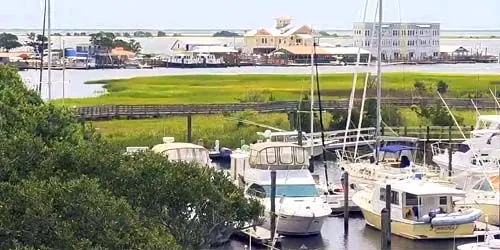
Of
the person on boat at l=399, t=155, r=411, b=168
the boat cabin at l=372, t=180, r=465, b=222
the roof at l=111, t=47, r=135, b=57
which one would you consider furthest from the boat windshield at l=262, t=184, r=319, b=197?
the roof at l=111, t=47, r=135, b=57

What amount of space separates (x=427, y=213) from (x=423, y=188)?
84 cm

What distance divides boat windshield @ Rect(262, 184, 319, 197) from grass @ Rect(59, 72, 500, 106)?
27.6 meters

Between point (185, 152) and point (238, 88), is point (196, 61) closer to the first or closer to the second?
point (238, 88)

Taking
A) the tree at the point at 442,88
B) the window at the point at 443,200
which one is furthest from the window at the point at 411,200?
the tree at the point at 442,88

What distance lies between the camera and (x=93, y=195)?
1684 centimetres

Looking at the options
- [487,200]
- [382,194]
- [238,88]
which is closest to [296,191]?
[382,194]

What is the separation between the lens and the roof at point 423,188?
34.3 m

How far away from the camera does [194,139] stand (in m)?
54.8

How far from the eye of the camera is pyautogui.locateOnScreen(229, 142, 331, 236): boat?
113 ft

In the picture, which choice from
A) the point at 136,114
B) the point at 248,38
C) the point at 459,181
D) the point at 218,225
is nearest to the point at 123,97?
the point at 136,114

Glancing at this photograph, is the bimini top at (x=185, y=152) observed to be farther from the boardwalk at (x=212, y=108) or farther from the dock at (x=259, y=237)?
the boardwalk at (x=212, y=108)

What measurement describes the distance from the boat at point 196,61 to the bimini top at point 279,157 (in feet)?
347

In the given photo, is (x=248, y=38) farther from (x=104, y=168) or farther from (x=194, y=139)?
(x=104, y=168)

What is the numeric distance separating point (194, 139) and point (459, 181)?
18.9 m
